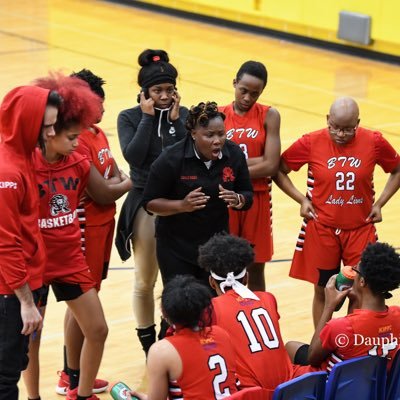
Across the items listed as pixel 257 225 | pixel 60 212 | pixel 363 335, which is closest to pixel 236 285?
pixel 363 335

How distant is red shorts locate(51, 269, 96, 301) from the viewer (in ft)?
17.8

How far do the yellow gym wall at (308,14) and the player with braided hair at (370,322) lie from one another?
35.5 ft

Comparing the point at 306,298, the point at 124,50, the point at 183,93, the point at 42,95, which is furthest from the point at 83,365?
the point at 124,50

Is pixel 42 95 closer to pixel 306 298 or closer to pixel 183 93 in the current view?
pixel 306 298

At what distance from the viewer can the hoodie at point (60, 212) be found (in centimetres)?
533

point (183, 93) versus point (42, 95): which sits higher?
point (42, 95)

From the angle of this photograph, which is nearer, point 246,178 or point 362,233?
point 246,178

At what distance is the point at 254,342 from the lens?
16.0ft

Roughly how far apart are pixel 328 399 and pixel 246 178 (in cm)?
165

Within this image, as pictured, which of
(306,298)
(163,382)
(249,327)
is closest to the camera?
(163,382)

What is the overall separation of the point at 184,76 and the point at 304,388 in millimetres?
10155

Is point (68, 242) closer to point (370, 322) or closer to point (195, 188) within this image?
point (195, 188)

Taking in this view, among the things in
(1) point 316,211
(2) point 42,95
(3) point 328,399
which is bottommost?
(3) point 328,399

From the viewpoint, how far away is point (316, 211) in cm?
649
